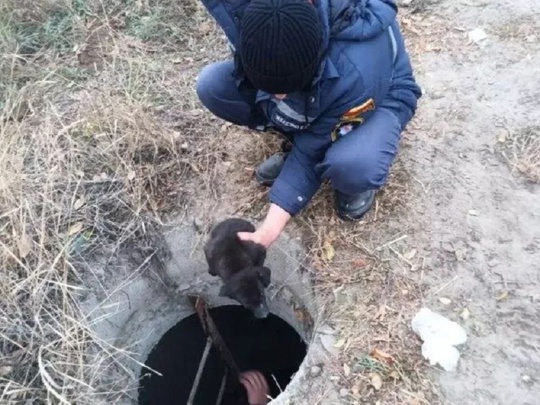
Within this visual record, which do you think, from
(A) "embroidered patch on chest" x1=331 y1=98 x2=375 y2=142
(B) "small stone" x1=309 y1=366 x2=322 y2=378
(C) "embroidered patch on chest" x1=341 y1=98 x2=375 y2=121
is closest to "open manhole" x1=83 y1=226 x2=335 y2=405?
(B) "small stone" x1=309 y1=366 x2=322 y2=378

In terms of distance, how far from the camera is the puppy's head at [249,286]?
2301 mm

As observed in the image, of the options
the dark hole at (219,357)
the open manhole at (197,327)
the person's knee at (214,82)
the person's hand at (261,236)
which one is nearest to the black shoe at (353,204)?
the open manhole at (197,327)

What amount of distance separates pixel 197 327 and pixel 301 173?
4.47 feet

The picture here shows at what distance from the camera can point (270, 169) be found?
9.16 feet

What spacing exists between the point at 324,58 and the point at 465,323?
102cm

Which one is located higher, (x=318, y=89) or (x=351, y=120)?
(x=318, y=89)

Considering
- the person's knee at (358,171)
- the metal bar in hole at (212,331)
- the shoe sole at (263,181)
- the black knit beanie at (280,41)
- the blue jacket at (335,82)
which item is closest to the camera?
the black knit beanie at (280,41)

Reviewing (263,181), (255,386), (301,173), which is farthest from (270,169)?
(255,386)

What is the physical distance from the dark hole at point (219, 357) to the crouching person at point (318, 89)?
1124 millimetres

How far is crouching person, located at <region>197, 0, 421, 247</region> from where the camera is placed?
1.87 metres

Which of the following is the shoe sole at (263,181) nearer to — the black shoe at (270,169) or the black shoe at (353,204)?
the black shoe at (270,169)

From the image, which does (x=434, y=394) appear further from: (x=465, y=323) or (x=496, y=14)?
(x=496, y=14)

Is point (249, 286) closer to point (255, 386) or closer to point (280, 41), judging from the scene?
point (280, 41)

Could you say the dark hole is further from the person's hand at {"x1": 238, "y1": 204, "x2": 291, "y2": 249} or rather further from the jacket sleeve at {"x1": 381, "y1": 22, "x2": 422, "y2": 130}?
the jacket sleeve at {"x1": 381, "y1": 22, "x2": 422, "y2": 130}
